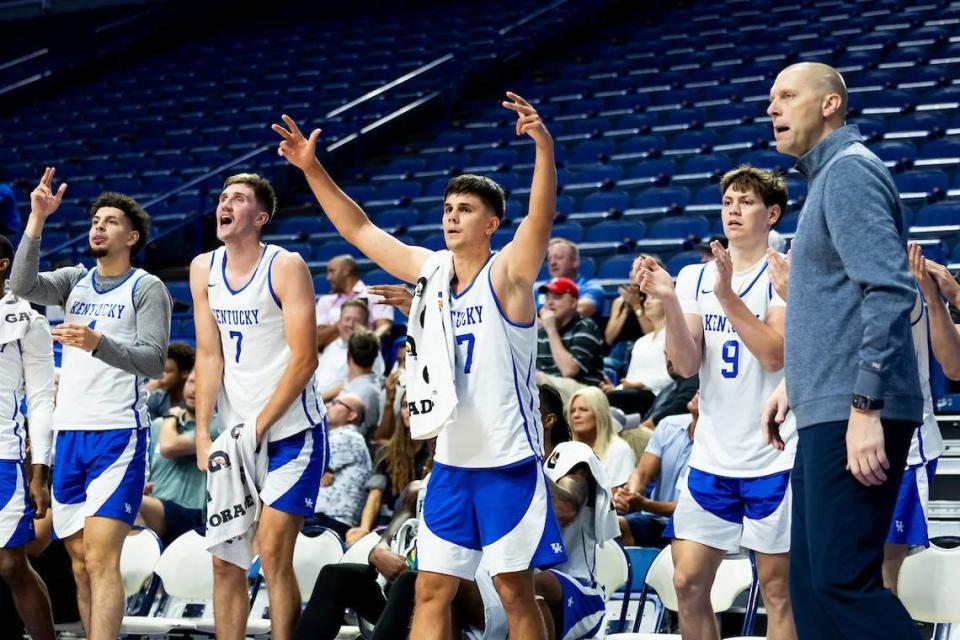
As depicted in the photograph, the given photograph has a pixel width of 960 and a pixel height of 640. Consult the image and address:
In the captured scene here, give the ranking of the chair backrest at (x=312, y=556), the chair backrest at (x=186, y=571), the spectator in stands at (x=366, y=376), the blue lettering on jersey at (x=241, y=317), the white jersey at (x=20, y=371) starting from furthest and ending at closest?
the spectator in stands at (x=366, y=376), the chair backrest at (x=186, y=571), the chair backrest at (x=312, y=556), the white jersey at (x=20, y=371), the blue lettering on jersey at (x=241, y=317)

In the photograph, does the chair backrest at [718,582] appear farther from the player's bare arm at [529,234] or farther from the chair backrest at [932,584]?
the player's bare arm at [529,234]

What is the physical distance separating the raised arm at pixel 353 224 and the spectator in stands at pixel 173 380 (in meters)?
3.54

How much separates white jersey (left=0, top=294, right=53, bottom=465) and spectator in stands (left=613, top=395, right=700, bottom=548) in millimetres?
2640

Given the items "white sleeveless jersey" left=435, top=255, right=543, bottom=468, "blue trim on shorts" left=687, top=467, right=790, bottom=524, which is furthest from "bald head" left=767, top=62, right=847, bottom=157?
"blue trim on shorts" left=687, top=467, right=790, bottom=524

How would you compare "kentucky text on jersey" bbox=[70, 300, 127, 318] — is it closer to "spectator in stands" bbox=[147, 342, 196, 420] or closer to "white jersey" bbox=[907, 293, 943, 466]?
Answer: "spectator in stands" bbox=[147, 342, 196, 420]

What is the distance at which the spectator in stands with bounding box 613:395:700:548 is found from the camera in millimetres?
6035

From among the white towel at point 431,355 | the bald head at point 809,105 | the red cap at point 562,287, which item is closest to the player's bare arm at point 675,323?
the white towel at point 431,355

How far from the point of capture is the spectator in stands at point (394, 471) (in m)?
6.62

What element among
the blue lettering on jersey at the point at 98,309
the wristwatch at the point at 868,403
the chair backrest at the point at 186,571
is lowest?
the chair backrest at the point at 186,571

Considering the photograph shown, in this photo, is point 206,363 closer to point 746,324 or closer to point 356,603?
point 356,603

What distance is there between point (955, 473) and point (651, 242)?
12.4ft

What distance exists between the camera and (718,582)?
17.3 feet

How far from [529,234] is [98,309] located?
88.8 inches

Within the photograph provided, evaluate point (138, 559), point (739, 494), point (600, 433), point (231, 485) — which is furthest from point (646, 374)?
point (231, 485)
